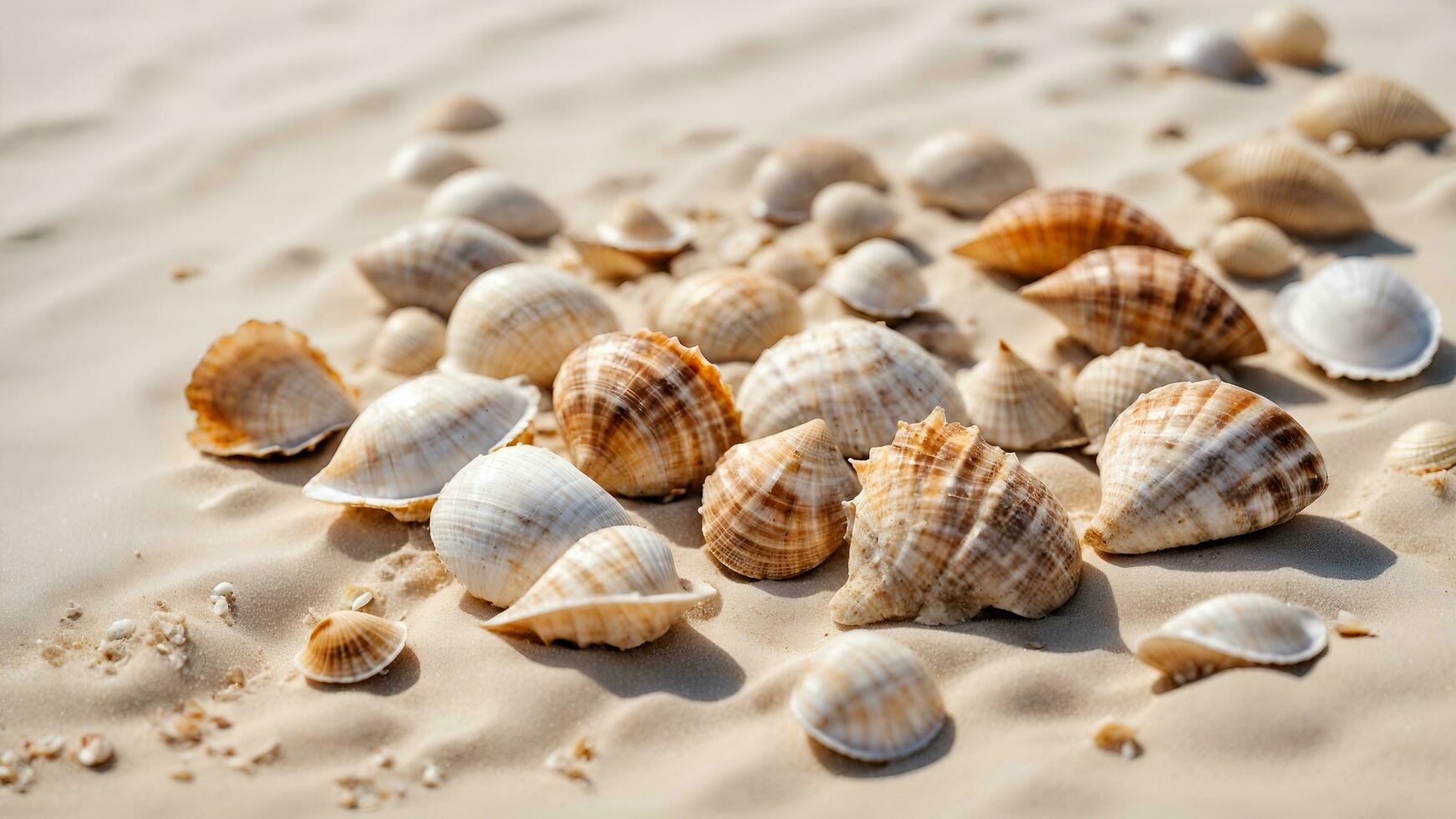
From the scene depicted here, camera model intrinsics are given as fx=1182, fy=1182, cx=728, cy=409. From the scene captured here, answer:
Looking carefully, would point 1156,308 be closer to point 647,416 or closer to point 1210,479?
point 1210,479

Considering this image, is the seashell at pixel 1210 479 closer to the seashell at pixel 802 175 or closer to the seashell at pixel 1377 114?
the seashell at pixel 802 175

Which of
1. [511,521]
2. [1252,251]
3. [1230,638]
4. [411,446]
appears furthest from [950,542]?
[1252,251]

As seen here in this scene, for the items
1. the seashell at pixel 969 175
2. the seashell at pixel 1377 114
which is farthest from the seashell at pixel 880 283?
the seashell at pixel 1377 114

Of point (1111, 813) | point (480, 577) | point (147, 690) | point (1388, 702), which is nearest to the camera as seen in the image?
point (1111, 813)

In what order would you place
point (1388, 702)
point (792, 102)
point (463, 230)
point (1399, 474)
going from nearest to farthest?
point (1388, 702), point (1399, 474), point (463, 230), point (792, 102)

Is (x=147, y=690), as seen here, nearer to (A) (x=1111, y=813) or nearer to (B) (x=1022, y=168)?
(A) (x=1111, y=813)

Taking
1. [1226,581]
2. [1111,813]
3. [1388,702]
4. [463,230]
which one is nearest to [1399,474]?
[1226,581]
